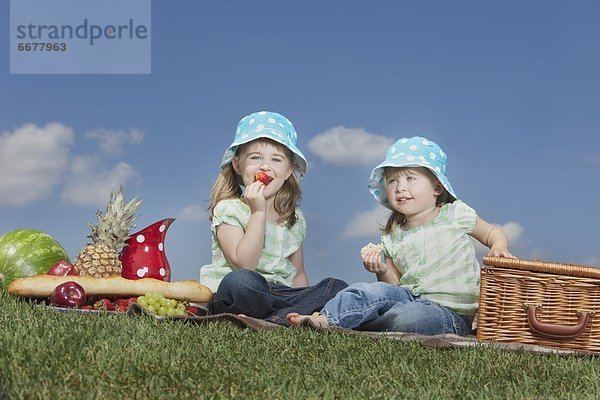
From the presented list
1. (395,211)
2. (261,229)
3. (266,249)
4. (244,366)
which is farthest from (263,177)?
(244,366)

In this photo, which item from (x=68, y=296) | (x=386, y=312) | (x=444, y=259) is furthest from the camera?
(x=68, y=296)

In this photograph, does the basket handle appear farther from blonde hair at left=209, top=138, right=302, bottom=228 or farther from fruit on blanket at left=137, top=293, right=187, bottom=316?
fruit on blanket at left=137, top=293, right=187, bottom=316

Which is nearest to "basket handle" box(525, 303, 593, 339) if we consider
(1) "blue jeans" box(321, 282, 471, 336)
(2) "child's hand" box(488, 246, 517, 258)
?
(2) "child's hand" box(488, 246, 517, 258)

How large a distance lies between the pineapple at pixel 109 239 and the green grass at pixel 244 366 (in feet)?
6.92

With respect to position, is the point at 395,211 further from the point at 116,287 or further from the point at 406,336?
the point at 116,287

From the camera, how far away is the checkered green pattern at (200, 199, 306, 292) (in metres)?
6.46

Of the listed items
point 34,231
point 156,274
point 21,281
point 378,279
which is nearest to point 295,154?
point 378,279

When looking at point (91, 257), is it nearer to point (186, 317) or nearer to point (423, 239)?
point (186, 317)

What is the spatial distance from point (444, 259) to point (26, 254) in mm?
4263

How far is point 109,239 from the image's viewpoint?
7543mm

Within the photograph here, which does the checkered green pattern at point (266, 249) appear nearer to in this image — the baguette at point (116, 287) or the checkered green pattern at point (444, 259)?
the baguette at point (116, 287)

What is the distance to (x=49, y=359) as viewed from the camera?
143 inches

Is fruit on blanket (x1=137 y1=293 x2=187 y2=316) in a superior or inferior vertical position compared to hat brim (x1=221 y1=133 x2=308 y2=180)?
inferior

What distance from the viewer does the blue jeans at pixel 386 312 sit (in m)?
5.62
